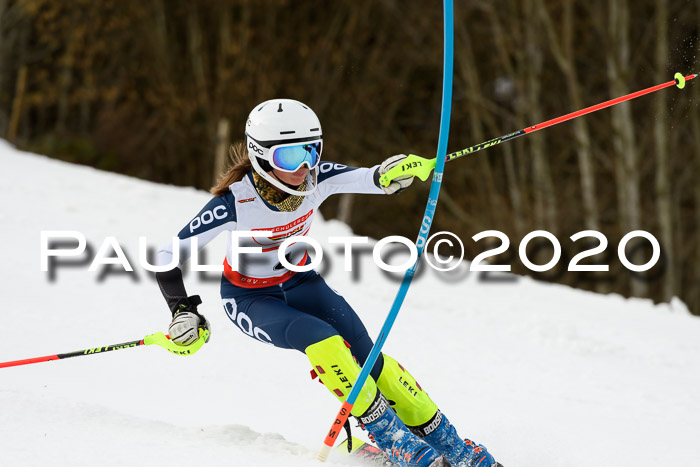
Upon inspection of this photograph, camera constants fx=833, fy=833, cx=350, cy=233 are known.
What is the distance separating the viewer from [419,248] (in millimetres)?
3494

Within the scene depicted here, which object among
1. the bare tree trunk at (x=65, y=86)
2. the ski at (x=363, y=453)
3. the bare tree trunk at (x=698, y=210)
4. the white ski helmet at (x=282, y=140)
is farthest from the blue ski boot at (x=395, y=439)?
the bare tree trunk at (x=65, y=86)

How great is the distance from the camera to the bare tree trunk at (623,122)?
12.0 meters

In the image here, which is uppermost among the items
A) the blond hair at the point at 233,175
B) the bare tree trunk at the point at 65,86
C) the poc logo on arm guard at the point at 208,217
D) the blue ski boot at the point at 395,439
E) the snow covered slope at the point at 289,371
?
the bare tree trunk at the point at 65,86

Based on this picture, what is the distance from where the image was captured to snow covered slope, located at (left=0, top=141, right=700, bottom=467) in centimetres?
349

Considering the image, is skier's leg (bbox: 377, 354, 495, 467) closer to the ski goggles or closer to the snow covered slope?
the snow covered slope

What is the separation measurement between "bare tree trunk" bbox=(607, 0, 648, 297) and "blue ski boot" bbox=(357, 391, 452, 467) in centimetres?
968

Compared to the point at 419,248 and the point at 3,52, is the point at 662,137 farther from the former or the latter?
the point at 3,52

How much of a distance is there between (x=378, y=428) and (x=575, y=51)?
1364 cm

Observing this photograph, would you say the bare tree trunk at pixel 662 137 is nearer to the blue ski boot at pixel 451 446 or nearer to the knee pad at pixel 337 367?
the blue ski boot at pixel 451 446

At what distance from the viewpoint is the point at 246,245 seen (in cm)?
366

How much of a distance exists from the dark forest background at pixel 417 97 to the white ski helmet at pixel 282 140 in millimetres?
9102

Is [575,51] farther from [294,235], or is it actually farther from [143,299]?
[294,235]

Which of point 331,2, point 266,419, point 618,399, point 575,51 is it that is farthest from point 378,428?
point 331,2

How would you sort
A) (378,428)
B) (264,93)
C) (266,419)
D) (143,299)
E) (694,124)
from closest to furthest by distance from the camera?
(378,428) < (266,419) < (143,299) < (694,124) < (264,93)
